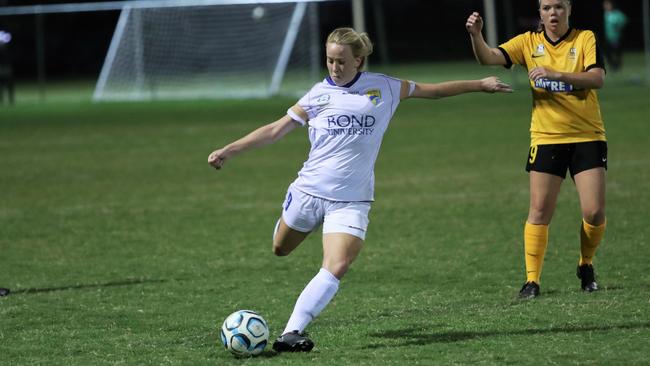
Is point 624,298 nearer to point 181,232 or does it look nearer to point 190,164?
point 181,232

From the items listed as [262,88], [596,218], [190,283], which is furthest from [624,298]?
[262,88]

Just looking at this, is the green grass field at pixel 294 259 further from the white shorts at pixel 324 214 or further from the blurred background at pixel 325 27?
the blurred background at pixel 325 27

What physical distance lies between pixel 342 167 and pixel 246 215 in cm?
600

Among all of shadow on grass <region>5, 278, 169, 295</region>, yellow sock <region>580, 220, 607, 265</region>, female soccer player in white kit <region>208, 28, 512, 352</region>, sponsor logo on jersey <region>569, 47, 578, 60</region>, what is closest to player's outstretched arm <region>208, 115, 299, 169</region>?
female soccer player in white kit <region>208, 28, 512, 352</region>

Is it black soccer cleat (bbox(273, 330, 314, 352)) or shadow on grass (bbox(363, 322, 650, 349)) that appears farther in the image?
shadow on grass (bbox(363, 322, 650, 349))

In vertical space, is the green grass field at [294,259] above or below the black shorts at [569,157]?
below

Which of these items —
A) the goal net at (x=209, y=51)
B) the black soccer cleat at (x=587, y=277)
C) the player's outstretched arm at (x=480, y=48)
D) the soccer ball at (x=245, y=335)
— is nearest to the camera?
the soccer ball at (x=245, y=335)

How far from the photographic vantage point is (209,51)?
103ft

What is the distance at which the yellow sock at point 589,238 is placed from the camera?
7.73m

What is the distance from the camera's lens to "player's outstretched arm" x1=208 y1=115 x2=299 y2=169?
6273 millimetres

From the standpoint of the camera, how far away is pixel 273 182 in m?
14.9

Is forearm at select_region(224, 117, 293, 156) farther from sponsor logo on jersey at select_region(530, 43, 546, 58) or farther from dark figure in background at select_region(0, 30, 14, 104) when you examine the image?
dark figure in background at select_region(0, 30, 14, 104)

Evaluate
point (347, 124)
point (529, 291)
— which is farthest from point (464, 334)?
point (347, 124)

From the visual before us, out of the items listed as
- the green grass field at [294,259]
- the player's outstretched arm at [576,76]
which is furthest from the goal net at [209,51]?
the player's outstretched arm at [576,76]
